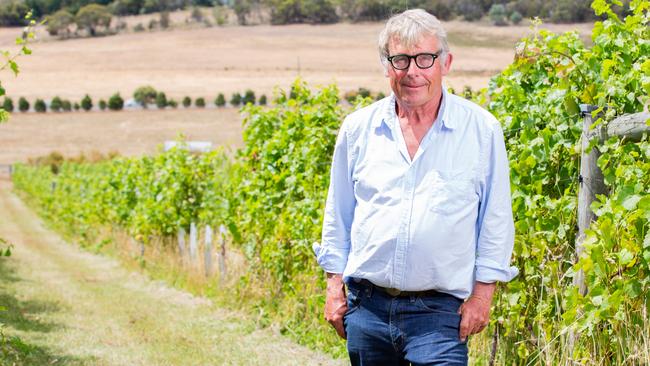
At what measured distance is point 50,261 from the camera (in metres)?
17.2

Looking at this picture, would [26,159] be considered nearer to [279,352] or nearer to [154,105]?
[154,105]

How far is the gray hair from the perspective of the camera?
122 inches

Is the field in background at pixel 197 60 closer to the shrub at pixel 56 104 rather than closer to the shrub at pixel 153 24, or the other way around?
the shrub at pixel 56 104

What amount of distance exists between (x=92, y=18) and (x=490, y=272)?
112619mm

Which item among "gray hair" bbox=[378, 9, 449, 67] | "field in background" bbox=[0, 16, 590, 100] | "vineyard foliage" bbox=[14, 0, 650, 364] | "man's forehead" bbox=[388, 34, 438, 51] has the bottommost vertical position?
"field in background" bbox=[0, 16, 590, 100]

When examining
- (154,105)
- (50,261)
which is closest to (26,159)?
(154,105)

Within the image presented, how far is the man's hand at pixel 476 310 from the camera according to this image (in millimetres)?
3119

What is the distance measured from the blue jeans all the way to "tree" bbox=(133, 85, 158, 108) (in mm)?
84098

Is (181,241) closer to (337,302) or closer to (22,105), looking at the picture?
(337,302)

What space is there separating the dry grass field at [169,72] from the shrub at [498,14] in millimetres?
7266

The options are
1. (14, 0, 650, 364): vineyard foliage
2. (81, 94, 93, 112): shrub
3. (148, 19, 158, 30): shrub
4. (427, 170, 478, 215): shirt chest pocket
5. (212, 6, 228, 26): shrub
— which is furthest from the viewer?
(148, 19, 158, 30): shrub

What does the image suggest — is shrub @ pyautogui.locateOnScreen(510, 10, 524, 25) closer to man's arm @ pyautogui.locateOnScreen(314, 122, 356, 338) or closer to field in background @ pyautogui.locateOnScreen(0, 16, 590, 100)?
field in background @ pyautogui.locateOnScreen(0, 16, 590, 100)

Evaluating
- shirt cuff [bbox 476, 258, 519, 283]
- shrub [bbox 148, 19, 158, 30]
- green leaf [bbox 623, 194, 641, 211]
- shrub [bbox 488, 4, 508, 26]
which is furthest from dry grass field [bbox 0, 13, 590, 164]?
shirt cuff [bbox 476, 258, 519, 283]

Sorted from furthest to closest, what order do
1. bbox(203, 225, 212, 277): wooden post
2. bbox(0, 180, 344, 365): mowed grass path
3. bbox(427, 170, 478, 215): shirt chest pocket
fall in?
bbox(203, 225, 212, 277): wooden post, bbox(0, 180, 344, 365): mowed grass path, bbox(427, 170, 478, 215): shirt chest pocket
